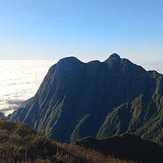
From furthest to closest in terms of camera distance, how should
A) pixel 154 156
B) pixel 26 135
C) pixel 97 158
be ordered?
pixel 154 156 < pixel 26 135 < pixel 97 158

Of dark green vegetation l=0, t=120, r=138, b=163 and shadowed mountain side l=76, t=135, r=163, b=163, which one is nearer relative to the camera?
dark green vegetation l=0, t=120, r=138, b=163

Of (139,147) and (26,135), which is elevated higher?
(26,135)

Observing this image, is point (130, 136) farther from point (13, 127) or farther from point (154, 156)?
point (13, 127)

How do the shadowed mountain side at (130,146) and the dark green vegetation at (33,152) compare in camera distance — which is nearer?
the dark green vegetation at (33,152)

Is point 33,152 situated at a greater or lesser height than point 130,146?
greater

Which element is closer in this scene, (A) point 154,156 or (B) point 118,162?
(B) point 118,162

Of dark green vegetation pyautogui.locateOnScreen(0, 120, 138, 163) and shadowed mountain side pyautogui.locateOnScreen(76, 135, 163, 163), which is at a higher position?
dark green vegetation pyautogui.locateOnScreen(0, 120, 138, 163)

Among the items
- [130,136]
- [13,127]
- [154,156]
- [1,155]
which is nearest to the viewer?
[1,155]

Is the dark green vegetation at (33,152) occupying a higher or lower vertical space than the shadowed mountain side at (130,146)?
higher

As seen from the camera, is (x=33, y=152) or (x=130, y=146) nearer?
(x=33, y=152)

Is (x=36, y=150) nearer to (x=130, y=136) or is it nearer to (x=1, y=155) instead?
(x=1, y=155)

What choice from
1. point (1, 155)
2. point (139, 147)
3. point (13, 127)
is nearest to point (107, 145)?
point (139, 147)
